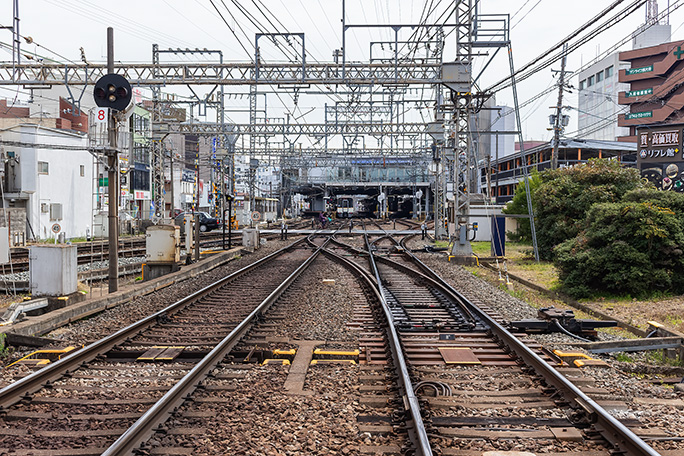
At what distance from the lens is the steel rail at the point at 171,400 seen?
12.7 ft

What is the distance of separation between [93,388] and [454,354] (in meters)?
3.85

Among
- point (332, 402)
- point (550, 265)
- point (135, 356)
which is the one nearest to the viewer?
point (332, 402)

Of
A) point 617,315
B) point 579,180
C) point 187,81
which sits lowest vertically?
point 617,315

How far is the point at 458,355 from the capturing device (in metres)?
6.54

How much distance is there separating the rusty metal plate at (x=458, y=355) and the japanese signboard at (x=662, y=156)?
15815mm

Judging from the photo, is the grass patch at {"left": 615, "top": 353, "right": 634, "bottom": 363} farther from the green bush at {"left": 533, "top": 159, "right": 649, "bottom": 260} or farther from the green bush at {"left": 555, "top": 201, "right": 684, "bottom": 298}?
the green bush at {"left": 533, "top": 159, "right": 649, "bottom": 260}

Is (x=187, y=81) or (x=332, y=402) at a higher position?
(x=187, y=81)

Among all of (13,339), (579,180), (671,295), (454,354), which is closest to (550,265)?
(579,180)

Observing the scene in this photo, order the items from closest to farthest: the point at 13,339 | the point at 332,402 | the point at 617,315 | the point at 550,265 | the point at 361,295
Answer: the point at 332,402 < the point at 13,339 < the point at 617,315 < the point at 361,295 < the point at 550,265

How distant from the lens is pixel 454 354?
6.57m

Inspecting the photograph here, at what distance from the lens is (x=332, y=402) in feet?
16.4

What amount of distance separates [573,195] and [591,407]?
15.5 m

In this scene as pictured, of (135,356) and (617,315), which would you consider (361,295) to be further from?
(135,356)

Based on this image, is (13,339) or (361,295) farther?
(361,295)
